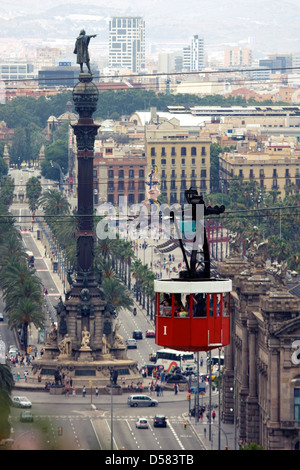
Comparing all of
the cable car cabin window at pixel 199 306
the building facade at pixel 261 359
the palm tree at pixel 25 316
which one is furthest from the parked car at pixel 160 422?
the cable car cabin window at pixel 199 306

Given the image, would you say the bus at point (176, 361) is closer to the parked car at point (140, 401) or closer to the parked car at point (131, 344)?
the parked car at point (131, 344)

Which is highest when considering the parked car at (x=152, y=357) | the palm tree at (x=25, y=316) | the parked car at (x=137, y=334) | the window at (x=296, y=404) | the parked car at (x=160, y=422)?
the window at (x=296, y=404)

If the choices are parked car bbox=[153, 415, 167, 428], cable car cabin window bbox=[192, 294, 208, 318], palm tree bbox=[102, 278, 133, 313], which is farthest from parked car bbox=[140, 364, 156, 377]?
cable car cabin window bbox=[192, 294, 208, 318]

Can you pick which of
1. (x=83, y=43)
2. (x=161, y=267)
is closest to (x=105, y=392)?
(x=83, y=43)

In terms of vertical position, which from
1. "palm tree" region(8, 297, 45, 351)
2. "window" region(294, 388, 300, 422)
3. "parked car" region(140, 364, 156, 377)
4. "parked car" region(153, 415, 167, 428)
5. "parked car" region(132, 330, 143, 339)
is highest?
"window" region(294, 388, 300, 422)

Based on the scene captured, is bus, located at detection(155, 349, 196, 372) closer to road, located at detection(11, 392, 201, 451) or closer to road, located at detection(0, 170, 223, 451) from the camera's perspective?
road, located at detection(0, 170, 223, 451)
